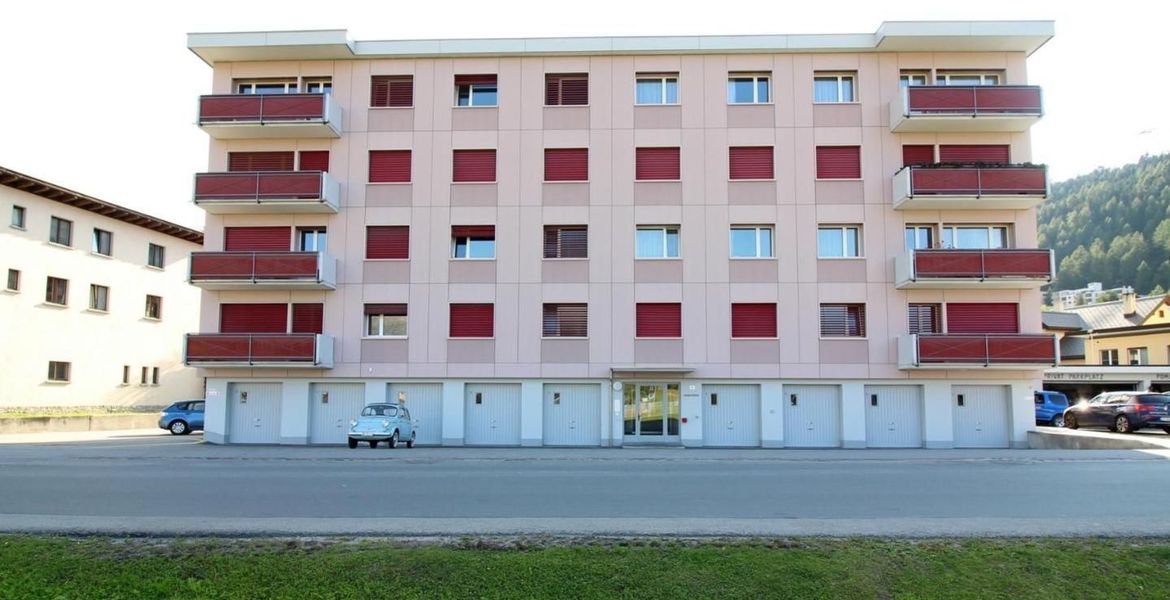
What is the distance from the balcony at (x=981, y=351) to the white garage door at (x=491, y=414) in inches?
535

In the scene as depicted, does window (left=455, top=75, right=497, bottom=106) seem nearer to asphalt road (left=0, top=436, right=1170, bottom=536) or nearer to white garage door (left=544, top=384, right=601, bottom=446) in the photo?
white garage door (left=544, top=384, right=601, bottom=446)

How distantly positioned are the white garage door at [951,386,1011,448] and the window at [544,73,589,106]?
1674cm

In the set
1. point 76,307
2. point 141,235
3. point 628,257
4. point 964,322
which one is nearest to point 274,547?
point 628,257

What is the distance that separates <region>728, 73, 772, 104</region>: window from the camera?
101 ft

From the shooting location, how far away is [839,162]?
1189 inches

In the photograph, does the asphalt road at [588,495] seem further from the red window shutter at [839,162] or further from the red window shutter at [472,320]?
the red window shutter at [839,162]

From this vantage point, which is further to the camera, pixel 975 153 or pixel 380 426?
pixel 975 153

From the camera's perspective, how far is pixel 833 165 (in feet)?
99.0

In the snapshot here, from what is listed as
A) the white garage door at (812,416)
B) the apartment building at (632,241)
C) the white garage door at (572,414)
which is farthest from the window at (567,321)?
the white garage door at (812,416)

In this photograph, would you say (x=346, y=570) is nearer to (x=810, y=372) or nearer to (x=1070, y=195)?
(x=810, y=372)

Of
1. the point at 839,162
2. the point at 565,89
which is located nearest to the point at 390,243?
the point at 565,89

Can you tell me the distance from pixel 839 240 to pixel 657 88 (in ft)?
28.0

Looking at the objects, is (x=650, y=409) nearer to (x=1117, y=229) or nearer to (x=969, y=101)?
(x=969, y=101)

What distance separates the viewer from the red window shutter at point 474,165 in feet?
100
